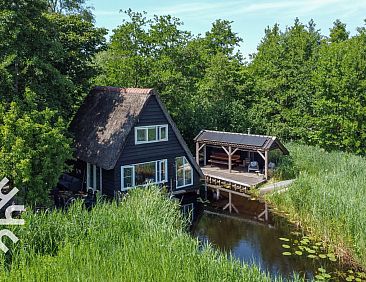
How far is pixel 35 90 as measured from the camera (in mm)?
13406

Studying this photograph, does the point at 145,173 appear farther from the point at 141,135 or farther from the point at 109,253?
the point at 109,253

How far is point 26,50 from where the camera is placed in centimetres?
1319

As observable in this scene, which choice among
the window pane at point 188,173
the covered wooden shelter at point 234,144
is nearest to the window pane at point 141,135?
the window pane at point 188,173

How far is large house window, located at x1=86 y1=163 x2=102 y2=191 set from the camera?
16109 millimetres

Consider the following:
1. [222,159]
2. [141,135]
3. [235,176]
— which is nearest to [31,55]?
[141,135]

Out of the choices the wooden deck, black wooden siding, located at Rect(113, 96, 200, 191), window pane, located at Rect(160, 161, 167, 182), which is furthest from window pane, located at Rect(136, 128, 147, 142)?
the wooden deck

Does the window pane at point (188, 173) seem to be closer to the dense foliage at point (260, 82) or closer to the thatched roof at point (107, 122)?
the thatched roof at point (107, 122)

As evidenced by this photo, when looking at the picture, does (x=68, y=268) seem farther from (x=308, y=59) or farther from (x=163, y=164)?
(x=308, y=59)

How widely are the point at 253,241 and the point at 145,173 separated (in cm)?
588

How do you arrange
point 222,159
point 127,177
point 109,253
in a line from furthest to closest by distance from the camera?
point 222,159 → point 127,177 → point 109,253

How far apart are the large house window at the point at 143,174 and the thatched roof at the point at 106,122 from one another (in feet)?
3.32

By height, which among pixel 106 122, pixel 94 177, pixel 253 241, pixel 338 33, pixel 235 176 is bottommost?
Result: pixel 253 241

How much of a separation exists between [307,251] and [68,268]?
6.84 m

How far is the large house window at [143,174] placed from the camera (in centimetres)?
1580
